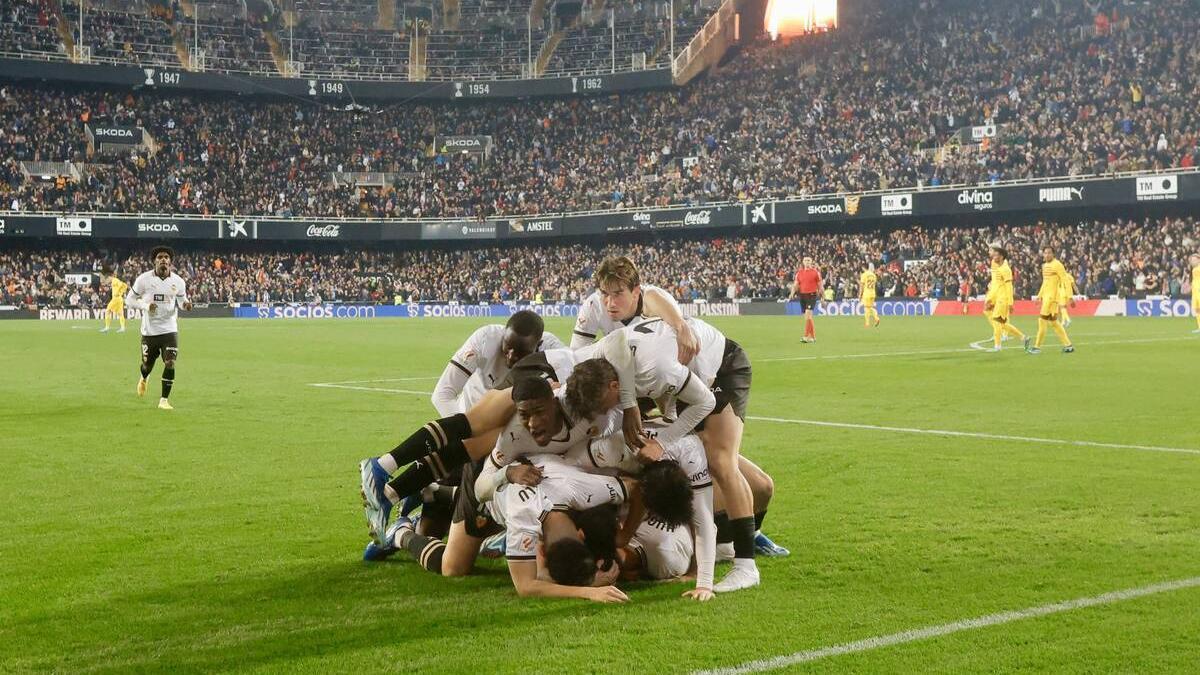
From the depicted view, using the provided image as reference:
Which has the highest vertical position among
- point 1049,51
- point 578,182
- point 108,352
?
point 1049,51

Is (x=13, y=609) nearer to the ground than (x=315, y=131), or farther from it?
nearer to the ground

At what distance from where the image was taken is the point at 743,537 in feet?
21.9

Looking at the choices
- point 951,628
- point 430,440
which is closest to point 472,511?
point 430,440

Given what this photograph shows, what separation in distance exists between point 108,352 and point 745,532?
26.8 meters

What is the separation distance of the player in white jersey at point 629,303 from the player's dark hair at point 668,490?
74 cm

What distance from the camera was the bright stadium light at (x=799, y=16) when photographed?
64188 mm

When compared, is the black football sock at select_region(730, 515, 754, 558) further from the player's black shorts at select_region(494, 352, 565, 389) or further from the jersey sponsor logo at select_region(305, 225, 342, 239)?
the jersey sponsor logo at select_region(305, 225, 342, 239)

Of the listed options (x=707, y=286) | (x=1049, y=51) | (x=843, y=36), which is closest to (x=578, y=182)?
(x=707, y=286)

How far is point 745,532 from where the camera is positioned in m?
6.68

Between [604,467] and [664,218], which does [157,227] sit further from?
[604,467]

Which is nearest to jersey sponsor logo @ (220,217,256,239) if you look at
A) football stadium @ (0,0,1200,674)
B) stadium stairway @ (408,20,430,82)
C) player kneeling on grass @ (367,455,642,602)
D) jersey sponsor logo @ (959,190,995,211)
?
football stadium @ (0,0,1200,674)

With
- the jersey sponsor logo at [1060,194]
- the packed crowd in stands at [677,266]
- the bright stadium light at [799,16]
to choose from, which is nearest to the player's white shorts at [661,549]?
the packed crowd in stands at [677,266]

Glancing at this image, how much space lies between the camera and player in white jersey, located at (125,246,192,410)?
17.2 metres

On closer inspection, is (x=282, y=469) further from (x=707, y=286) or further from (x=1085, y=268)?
(x=707, y=286)
